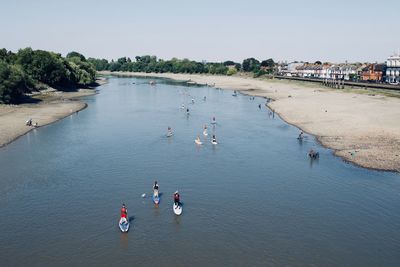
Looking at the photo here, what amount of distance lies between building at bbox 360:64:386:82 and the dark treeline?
425ft

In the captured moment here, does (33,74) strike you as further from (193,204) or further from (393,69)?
(393,69)

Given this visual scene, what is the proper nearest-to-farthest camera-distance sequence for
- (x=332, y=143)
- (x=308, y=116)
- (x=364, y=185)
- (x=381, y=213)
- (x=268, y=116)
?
(x=381, y=213) < (x=364, y=185) < (x=332, y=143) < (x=308, y=116) < (x=268, y=116)

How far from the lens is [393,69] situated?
164m

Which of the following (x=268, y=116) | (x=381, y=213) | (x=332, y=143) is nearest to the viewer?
(x=381, y=213)

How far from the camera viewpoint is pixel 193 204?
37375mm

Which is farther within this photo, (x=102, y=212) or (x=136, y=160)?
(x=136, y=160)

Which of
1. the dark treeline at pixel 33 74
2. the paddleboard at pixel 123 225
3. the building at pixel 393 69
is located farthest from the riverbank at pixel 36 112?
the building at pixel 393 69

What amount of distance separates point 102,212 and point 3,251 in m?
9.01

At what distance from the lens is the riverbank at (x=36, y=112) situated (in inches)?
2623

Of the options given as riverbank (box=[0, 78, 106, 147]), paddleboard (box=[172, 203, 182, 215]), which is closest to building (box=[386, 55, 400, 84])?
riverbank (box=[0, 78, 106, 147])

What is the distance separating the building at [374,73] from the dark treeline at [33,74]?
129m

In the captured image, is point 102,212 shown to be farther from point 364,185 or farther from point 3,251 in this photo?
point 364,185

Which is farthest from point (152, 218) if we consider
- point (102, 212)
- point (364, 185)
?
point (364, 185)

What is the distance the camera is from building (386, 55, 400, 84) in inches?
6324
